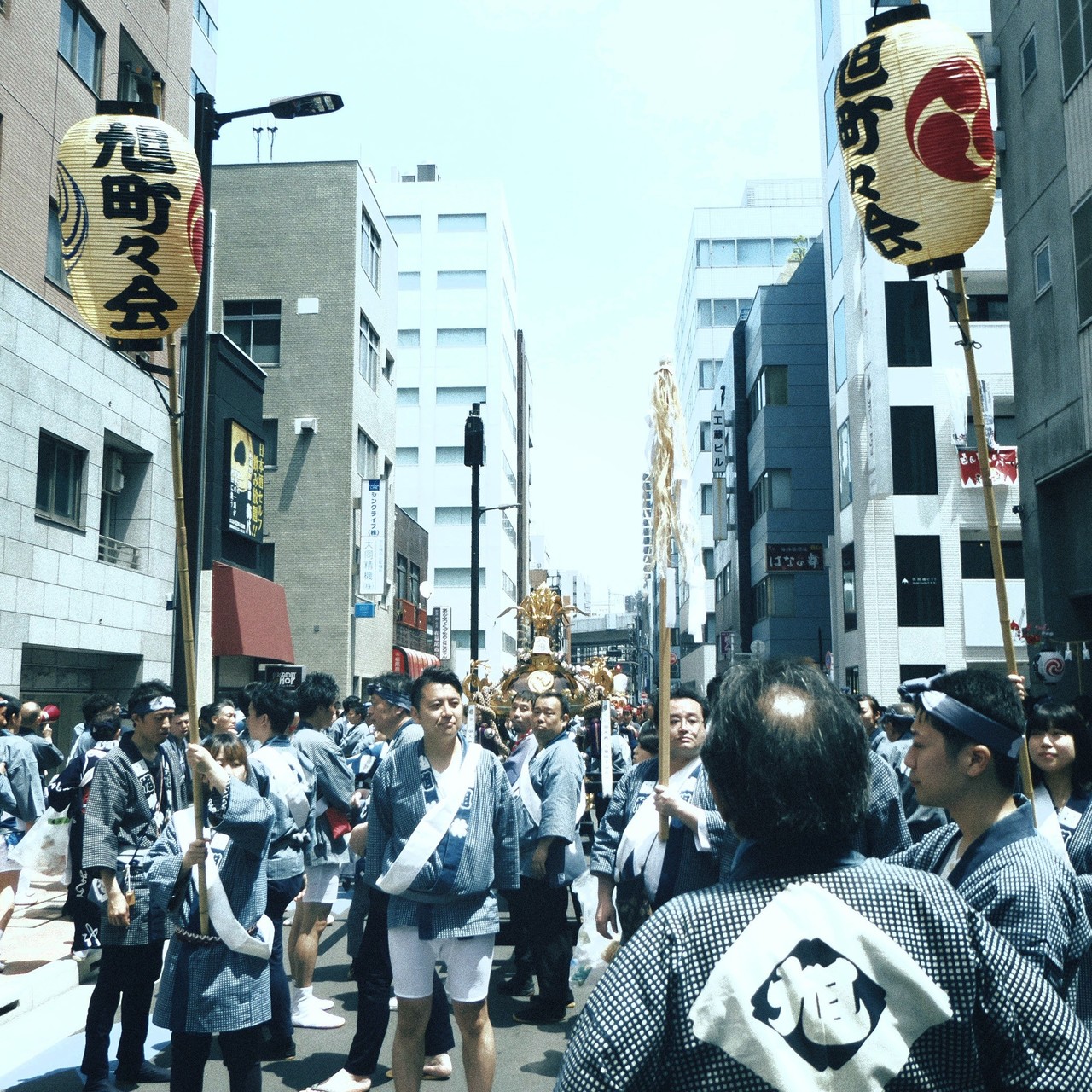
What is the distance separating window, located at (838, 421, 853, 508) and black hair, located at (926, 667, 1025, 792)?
3077cm

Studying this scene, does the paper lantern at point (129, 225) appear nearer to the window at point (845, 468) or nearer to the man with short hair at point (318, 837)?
the man with short hair at point (318, 837)

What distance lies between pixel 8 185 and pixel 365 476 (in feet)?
64.7

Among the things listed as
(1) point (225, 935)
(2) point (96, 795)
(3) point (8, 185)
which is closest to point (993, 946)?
(1) point (225, 935)

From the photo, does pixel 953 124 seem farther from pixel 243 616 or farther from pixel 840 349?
pixel 840 349

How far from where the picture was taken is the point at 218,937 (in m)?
4.82

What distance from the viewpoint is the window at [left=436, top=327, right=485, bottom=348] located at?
62031mm

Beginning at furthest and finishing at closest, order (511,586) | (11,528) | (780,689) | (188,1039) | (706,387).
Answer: (511,586), (706,387), (11,528), (188,1039), (780,689)

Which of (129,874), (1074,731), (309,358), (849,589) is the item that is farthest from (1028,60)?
(309,358)

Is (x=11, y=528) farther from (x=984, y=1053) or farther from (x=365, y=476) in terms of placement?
(x=365, y=476)

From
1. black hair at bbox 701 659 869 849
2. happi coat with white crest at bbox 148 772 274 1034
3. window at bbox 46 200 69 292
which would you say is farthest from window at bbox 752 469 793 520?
black hair at bbox 701 659 869 849

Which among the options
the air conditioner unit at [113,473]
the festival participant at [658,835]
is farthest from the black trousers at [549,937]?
the air conditioner unit at [113,473]

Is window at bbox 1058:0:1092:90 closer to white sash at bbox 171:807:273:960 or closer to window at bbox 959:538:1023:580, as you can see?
white sash at bbox 171:807:273:960

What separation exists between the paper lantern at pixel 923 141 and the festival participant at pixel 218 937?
13.3 ft

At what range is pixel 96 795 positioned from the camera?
5805mm
